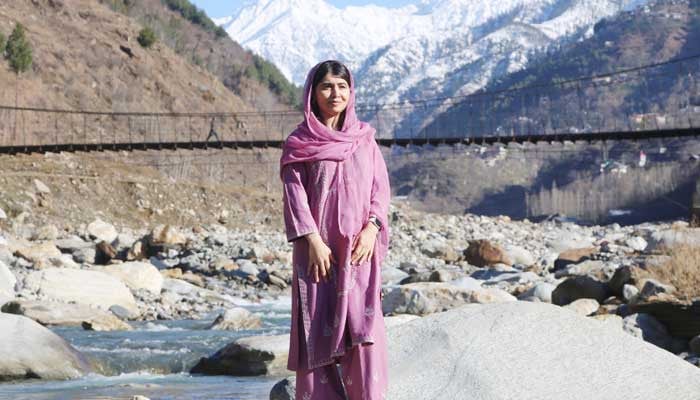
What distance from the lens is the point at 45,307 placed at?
1401 cm

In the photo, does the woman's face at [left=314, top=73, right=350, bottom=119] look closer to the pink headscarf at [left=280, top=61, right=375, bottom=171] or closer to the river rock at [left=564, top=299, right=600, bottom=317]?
the pink headscarf at [left=280, top=61, right=375, bottom=171]

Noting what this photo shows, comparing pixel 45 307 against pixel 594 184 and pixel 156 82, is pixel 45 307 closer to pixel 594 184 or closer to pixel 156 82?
pixel 156 82

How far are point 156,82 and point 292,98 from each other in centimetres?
2788

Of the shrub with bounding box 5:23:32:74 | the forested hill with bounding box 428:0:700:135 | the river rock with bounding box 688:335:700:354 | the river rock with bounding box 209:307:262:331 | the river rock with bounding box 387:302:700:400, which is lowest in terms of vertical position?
the river rock with bounding box 209:307:262:331

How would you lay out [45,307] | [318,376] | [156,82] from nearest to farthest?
[318,376]
[45,307]
[156,82]

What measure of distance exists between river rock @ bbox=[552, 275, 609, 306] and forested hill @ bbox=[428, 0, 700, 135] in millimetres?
139039

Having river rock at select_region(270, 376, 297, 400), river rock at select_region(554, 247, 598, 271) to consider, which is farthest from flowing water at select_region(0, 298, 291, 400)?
river rock at select_region(554, 247, 598, 271)

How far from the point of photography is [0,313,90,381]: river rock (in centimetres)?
885

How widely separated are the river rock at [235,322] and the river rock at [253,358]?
14.5 ft

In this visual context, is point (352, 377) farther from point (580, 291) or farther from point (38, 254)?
point (38, 254)

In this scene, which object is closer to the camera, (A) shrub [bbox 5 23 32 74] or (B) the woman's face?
(B) the woman's face

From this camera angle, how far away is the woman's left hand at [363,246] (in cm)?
382

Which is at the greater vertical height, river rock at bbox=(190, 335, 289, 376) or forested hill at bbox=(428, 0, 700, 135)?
forested hill at bbox=(428, 0, 700, 135)

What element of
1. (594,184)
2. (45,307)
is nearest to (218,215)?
(45,307)
